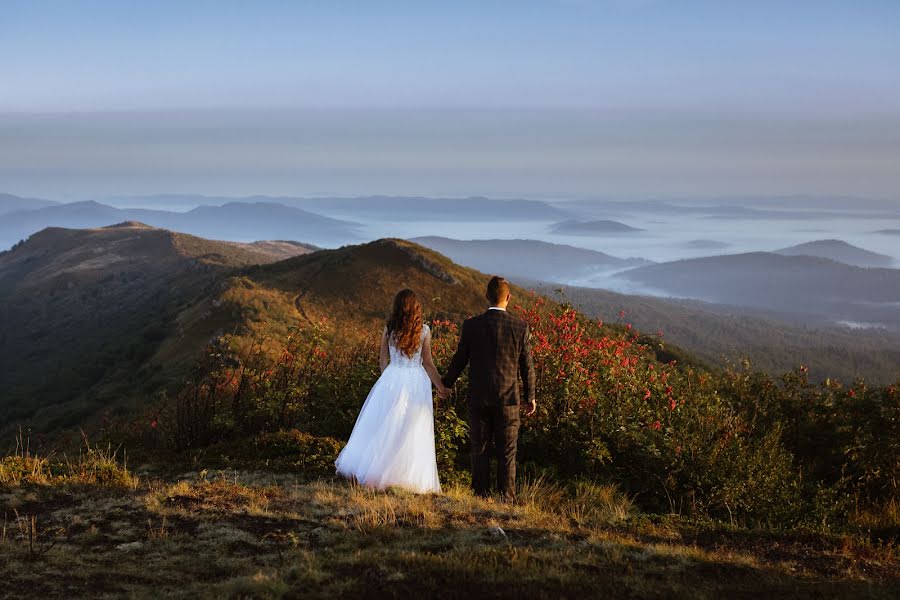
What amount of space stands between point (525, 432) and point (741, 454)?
2723 mm

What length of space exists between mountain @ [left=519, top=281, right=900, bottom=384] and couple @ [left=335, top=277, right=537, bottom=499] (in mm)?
77008

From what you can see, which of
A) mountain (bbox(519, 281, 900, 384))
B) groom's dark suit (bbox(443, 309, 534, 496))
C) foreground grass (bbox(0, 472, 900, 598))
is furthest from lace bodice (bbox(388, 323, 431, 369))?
mountain (bbox(519, 281, 900, 384))

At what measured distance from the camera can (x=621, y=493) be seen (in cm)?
855

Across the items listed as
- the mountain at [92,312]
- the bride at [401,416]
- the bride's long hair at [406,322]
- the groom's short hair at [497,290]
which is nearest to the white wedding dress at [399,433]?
the bride at [401,416]

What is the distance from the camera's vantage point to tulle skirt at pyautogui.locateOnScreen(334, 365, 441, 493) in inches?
295

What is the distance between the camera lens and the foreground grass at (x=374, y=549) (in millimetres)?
4559

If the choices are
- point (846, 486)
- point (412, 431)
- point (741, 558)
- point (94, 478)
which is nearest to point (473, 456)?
point (412, 431)

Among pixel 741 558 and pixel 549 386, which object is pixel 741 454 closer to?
pixel 549 386

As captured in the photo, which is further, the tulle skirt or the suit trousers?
the tulle skirt

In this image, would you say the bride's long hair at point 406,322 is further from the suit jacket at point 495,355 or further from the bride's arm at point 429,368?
the suit jacket at point 495,355

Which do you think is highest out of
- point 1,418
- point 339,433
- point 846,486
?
point 339,433

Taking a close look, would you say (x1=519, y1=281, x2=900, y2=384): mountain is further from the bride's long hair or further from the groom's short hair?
the groom's short hair

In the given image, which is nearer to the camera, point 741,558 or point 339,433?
point 741,558

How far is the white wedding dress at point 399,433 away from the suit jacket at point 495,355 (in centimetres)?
73
